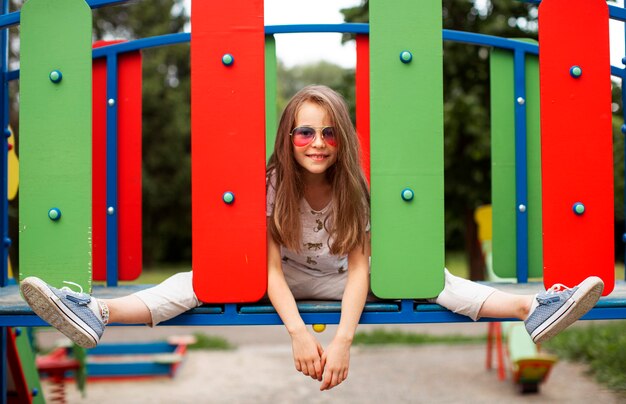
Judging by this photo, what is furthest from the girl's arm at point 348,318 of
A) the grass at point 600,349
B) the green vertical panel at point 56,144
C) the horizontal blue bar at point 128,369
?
the horizontal blue bar at point 128,369

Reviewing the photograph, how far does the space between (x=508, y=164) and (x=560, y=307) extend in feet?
5.00

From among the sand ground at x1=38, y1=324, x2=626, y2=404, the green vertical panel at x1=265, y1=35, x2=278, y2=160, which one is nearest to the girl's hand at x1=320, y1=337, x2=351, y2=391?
the green vertical panel at x1=265, y1=35, x2=278, y2=160

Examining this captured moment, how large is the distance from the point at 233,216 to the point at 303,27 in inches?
57.5

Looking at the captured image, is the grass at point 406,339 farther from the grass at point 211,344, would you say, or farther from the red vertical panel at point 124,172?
the red vertical panel at point 124,172

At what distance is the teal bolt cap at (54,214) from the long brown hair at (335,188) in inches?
27.5

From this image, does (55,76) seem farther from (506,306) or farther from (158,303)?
(506,306)

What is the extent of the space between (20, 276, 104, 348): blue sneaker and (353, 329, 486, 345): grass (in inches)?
210

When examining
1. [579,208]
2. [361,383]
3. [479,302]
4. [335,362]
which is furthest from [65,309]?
[361,383]

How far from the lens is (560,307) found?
2135mm

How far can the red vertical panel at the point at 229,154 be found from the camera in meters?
2.35

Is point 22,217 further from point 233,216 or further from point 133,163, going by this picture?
point 133,163

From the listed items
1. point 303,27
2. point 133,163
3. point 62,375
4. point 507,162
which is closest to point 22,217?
point 133,163

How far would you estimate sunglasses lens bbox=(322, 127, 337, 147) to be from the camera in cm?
246

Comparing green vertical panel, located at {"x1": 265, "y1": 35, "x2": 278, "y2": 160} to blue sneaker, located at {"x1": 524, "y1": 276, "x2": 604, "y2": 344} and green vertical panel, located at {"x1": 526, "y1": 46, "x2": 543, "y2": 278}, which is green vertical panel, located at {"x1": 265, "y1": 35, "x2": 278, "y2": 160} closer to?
green vertical panel, located at {"x1": 526, "y1": 46, "x2": 543, "y2": 278}
